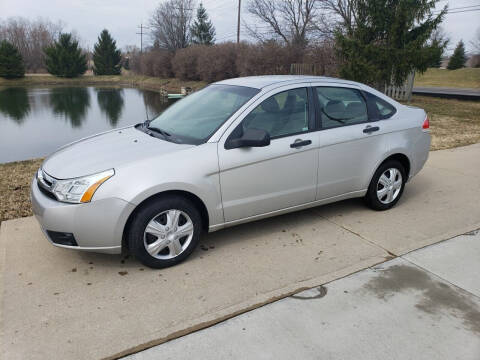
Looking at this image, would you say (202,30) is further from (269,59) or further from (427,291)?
(427,291)

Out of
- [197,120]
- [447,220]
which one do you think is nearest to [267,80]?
[197,120]

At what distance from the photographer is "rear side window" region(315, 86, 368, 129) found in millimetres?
4277

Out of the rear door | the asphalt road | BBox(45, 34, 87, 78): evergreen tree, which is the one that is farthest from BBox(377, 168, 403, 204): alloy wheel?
BBox(45, 34, 87, 78): evergreen tree

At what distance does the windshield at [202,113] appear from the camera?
3829mm

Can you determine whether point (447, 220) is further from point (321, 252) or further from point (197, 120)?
point (197, 120)

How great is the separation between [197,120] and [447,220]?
3110mm

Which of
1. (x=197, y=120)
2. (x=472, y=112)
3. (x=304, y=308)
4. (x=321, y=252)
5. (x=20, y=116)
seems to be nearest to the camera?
(x=304, y=308)

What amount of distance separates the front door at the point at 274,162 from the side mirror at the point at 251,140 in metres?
0.06

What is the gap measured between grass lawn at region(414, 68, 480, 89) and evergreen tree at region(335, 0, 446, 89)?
21097 mm

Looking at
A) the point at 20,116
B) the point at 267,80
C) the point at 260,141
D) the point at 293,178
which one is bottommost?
the point at 20,116

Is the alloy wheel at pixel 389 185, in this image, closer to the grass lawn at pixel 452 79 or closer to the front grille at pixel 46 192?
the front grille at pixel 46 192

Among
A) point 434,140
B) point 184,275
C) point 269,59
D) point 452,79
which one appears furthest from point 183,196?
point 452,79

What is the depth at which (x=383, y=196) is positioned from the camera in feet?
15.9

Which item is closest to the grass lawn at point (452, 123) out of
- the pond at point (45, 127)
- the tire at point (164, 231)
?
the tire at point (164, 231)
